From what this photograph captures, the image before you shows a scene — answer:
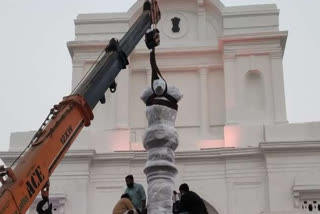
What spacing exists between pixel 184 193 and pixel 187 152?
14.5 metres

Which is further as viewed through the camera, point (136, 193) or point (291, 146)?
point (291, 146)

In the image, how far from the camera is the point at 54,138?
946 cm

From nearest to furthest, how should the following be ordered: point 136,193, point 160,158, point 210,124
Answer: point 160,158, point 136,193, point 210,124

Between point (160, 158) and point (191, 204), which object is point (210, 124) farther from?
point (160, 158)

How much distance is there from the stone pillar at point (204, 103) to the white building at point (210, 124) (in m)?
0.04

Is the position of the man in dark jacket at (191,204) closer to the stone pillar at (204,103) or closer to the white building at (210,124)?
the white building at (210,124)

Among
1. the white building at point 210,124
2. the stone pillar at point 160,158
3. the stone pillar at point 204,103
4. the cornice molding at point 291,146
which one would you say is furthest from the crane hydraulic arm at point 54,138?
the stone pillar at point 204,103

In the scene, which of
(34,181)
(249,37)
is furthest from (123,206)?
(249,37)

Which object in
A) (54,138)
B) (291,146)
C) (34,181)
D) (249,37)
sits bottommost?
(34,181)

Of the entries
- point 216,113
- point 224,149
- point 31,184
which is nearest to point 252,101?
point 216,113

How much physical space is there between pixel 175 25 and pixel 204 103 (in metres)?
4.05

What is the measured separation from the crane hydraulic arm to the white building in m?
12.5

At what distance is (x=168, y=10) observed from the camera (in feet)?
99.6

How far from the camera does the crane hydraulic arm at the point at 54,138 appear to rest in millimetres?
8359
